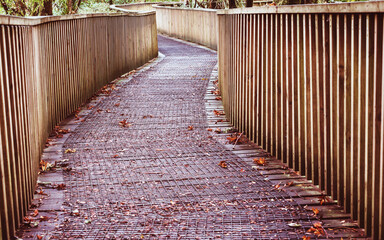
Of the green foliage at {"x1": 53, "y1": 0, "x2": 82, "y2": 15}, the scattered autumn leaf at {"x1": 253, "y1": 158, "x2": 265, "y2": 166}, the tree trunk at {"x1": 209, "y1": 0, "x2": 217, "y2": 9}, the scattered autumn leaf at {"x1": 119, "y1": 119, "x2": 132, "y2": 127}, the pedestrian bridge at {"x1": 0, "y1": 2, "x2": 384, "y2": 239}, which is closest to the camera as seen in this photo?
the pedestrian bridge at {"x1": 0, "y1": 2, "x2": 384, "y2": 239}

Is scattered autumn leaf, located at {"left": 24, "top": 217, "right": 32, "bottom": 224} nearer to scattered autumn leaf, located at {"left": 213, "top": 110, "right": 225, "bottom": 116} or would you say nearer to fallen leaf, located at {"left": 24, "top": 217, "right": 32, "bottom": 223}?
fallen leaf, located at {"left": 24, "top": 217, "right": 32, "bottom": 223}

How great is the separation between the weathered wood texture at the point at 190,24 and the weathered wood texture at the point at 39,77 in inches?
280

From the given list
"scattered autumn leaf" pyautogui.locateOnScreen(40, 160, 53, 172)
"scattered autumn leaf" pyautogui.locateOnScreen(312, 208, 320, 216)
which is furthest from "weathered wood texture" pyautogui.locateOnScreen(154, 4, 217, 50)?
"scattered autumn leaf" pyautogui.locateOnScreen(312, 208, 320, 216)

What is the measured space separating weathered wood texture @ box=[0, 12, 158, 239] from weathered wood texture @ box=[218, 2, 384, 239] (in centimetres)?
261

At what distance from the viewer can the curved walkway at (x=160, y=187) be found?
4.49 m

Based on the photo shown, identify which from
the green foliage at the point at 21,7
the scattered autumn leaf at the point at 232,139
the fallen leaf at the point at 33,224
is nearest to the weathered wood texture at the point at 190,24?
the green foliage at the point at 21,7

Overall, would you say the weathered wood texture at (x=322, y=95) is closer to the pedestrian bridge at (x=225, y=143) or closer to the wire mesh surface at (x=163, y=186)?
the pedestrian bridge at (x=225, y=143)

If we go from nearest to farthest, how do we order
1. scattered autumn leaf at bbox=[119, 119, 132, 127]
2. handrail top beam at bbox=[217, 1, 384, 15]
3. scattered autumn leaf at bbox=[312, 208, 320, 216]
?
handrail top beam at bbox=[217, 1, 384, 15], scattered autumn leaf at bbox=[312, 208, 320, 216], scattered autumn leaf at bbox=[119, 119, 132, 127]

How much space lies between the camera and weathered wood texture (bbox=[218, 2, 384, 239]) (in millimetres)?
4047

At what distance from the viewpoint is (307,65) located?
5602 millimetres

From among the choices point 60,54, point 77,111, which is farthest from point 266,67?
point 77,111

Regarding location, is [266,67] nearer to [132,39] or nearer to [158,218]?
[158,218]

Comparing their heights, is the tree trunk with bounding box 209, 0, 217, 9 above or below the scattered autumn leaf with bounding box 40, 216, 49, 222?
above

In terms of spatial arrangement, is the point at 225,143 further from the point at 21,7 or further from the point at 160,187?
the point at 21,7
